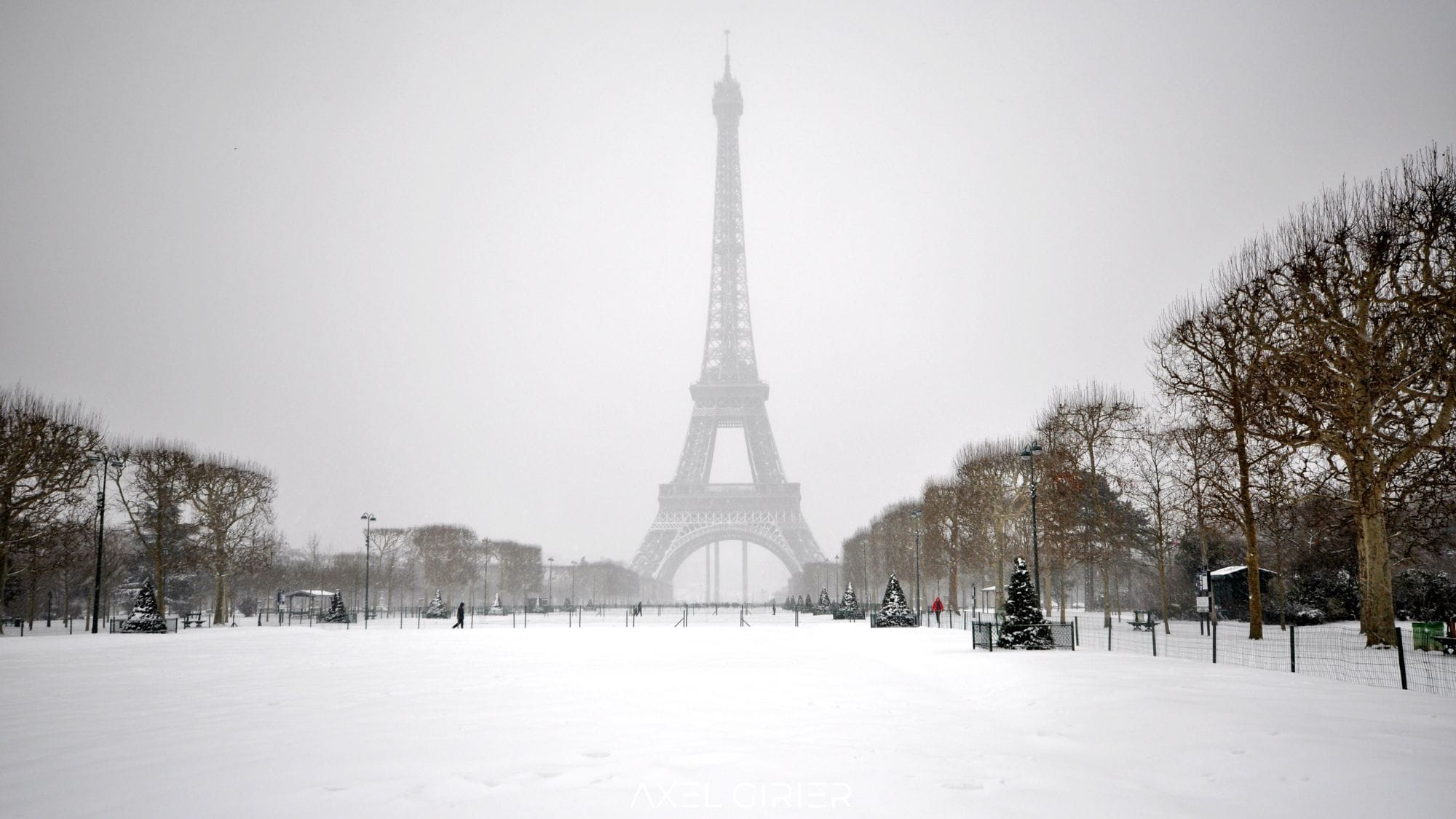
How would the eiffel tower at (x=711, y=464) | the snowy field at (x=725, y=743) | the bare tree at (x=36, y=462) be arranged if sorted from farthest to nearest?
the eiffel tower at (x=711, y=464) → the bare tree at (x=36, y=462) → the snowy field at (x=725, y=743)

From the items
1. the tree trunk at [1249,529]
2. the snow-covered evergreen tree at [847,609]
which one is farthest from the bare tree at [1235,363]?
the snow-covered evergreen tree at [847,609]

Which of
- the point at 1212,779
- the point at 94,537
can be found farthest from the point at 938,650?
the point at 94,537

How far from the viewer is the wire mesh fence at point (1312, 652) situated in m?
15.8

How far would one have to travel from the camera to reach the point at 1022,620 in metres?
22.7

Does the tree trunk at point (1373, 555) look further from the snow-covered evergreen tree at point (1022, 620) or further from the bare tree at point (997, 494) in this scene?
the bare tree at point (997, 494)

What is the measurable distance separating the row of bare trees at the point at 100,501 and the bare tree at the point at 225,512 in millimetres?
71

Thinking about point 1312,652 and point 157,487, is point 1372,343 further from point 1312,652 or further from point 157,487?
point 157,487

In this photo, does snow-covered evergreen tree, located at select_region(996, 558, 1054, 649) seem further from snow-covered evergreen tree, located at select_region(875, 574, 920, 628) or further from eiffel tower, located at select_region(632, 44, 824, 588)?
eiffel tower, located at select_region(632, 44, 824, 588)

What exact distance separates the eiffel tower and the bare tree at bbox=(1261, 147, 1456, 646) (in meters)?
69.4

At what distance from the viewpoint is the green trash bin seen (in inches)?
837

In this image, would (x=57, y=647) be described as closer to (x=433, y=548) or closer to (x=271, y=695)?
(x=271, y=695)

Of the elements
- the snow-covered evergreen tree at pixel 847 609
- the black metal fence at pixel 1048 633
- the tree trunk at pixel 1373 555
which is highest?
the tree trunk at pixel 1373 555

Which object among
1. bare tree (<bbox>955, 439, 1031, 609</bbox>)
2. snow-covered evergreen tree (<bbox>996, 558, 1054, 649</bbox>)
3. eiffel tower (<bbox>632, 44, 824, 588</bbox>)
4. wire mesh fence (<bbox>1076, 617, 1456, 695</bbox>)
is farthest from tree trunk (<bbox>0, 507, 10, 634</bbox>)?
eiffel tower (<bbox>632, 44, 824, 588</bbox>)

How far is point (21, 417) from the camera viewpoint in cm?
3531
